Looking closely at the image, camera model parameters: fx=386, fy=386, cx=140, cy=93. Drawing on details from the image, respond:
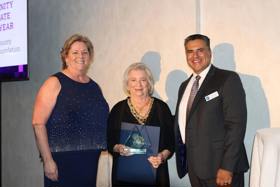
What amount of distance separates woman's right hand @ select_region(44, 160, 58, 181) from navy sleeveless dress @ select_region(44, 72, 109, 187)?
64 millimetres

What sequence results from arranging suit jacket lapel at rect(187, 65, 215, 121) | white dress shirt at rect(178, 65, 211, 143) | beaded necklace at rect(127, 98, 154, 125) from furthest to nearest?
1. beaded necklace at rect(127, 98, 154, 125)
2. white dress shirt at rect(178, 65, 211, 143)
3. suit jacket lapel at rect(187, 65, 215, 121)

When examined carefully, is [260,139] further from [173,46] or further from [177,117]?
[173,46]

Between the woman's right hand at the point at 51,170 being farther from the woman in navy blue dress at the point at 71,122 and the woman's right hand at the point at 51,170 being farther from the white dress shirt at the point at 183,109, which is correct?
the white dress shirt at the point at 183,109

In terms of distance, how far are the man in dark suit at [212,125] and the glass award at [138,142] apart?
0.28 meters

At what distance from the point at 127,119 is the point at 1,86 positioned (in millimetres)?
2301

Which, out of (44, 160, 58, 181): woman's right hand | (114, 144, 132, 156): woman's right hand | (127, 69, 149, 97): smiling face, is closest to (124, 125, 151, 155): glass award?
(114, 144, 132, 156): woman's right hand

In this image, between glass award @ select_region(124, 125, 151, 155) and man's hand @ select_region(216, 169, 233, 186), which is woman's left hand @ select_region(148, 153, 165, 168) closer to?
glass award @ select_region(124, 125, 151, 155)

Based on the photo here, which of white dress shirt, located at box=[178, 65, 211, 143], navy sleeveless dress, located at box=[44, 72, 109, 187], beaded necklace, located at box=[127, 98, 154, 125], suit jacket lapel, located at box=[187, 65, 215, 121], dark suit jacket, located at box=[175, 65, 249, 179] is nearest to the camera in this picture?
dark suit jacket, located at box=[175, 65, 249, 179]

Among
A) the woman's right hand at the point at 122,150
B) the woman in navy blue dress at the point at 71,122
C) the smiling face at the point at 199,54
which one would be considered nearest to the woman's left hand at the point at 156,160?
the woman's right hand at the point at 122,150

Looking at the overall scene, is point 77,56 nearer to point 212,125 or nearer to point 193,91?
point 193,91

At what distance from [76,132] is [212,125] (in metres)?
1.10

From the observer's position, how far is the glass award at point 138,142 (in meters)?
2.81

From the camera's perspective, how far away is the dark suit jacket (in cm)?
236

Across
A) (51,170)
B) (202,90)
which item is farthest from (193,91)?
(51,170)
